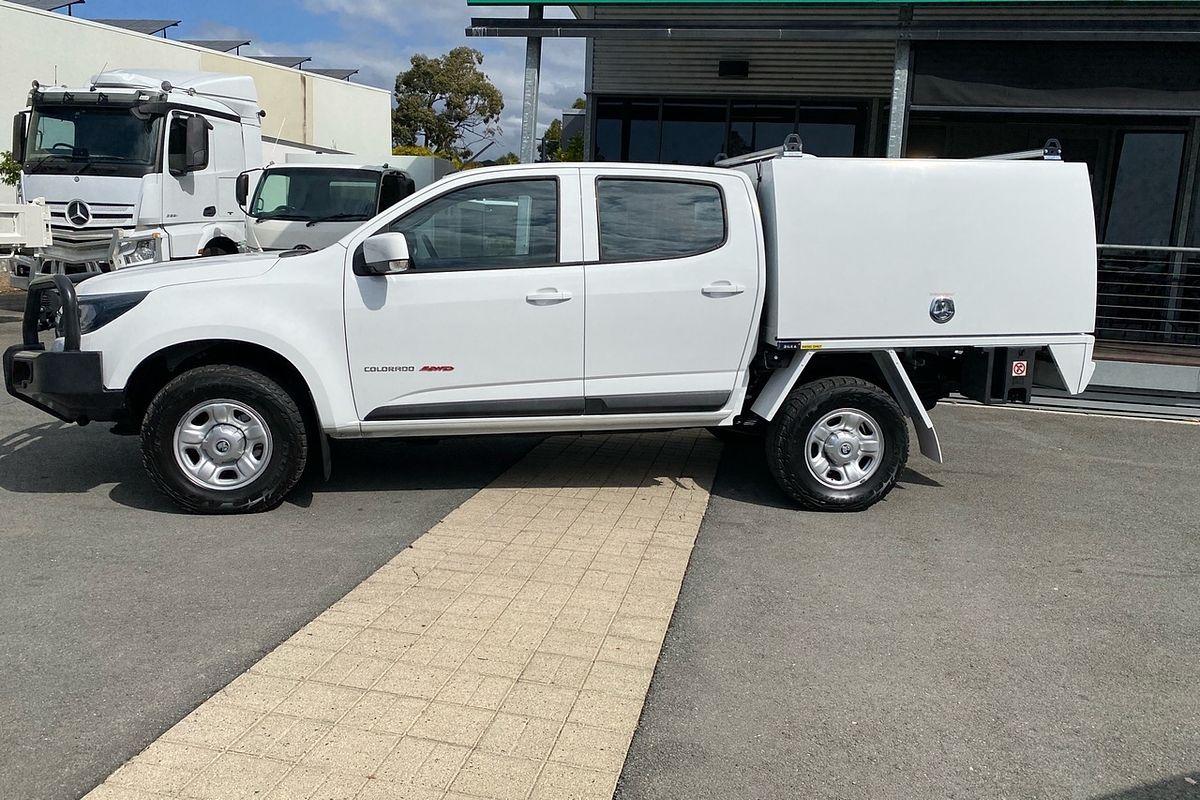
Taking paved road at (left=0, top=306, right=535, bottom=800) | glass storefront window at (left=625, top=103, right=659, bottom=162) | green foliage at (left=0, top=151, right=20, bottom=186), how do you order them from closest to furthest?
paved road at (left=0, top=306, right=535, bottom=800)
glass storefront window at (left=625, top=103, right=659, bottom=162)
green foliage at (left=0, top=151, right=20, bottom=186)

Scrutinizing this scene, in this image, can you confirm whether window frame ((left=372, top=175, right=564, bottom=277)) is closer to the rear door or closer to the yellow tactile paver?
the rear door

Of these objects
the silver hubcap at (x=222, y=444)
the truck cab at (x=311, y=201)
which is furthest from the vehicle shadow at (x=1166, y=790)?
the truck cab at (x=311, y=201)

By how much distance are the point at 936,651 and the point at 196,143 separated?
11189 mm

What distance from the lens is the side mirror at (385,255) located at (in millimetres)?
5168

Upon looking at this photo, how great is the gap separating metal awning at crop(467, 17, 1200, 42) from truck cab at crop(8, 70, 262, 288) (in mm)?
4102

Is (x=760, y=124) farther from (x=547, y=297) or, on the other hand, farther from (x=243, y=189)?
(x=547, y=297)

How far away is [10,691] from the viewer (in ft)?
11.3

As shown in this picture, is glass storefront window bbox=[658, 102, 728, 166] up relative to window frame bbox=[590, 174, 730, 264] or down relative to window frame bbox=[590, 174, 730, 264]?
up

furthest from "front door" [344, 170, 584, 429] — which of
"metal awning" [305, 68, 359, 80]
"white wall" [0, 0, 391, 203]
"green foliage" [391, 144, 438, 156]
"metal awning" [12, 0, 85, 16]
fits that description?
"green foliage" [391, 144, 438, 156]

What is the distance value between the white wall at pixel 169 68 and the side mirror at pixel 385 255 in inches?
674

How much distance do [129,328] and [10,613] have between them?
5.73 feet

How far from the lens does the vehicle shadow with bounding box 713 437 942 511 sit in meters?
6.18

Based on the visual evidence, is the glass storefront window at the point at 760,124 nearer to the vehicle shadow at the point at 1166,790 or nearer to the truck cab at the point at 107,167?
the truck cab at the point at 107,167

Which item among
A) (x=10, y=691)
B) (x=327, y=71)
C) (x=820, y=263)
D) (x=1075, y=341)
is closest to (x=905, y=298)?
(x=820, y=263)
